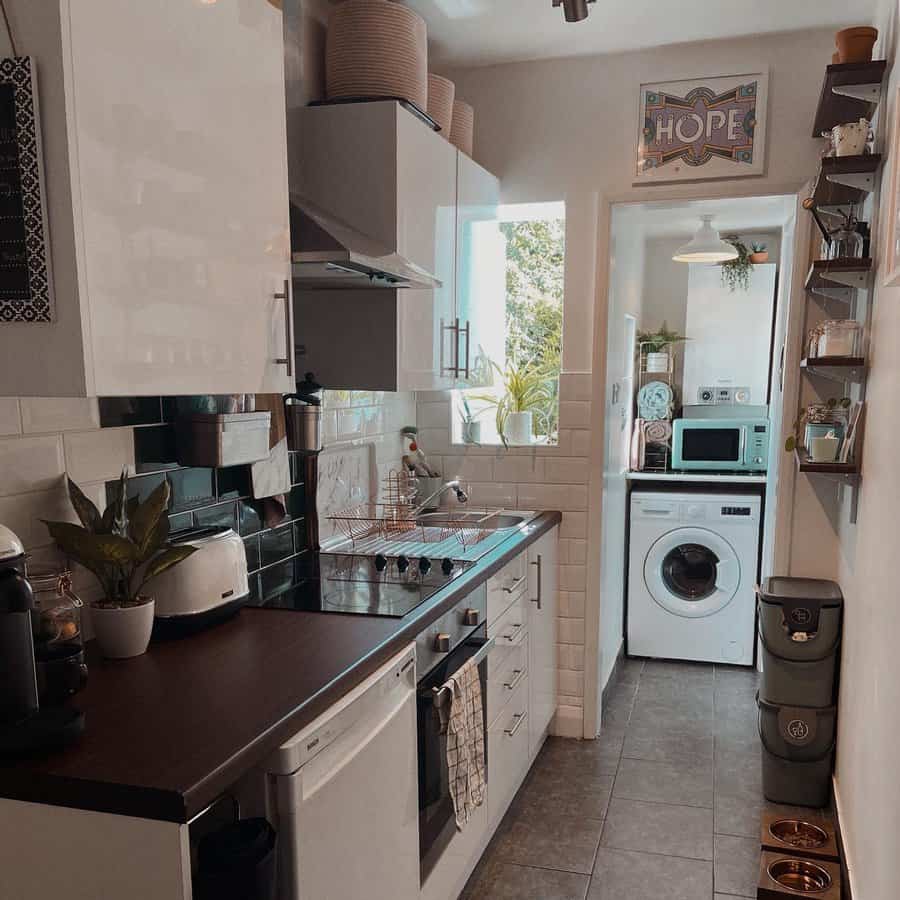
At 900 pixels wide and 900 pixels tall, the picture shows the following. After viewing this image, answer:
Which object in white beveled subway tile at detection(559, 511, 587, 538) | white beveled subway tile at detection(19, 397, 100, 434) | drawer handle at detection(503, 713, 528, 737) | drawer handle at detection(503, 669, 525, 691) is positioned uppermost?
white beveled subway tile at detection(19, 397, 100, 434)

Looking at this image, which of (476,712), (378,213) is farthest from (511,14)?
(476,712)

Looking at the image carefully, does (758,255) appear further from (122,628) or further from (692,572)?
(122,628)

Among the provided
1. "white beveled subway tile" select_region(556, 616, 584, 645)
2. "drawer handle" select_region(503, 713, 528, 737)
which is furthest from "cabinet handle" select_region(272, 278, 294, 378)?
"white beveled subway tile" select_region(556, 616, 584, 645)

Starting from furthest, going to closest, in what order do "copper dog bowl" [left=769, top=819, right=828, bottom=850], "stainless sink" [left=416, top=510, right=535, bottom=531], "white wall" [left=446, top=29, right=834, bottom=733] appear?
"stainless sink" [left=416, top=510, right=535, bottom=531], "white wall" [left=446, top=29, right=834, bottom=733], "copper dog bowl" [left=769, top=819, right=828, bottom=850]

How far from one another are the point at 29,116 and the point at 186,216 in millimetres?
304

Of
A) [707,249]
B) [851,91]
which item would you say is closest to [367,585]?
[851,91]

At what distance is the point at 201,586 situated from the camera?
5.41 ft

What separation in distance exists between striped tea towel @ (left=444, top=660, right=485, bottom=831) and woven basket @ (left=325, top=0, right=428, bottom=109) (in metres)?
1.71

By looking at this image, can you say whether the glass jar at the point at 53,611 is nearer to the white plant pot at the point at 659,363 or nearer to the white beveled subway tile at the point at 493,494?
the white beveled subway tile at the point at 493,494

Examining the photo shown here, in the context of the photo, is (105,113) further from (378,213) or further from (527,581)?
(527,581)

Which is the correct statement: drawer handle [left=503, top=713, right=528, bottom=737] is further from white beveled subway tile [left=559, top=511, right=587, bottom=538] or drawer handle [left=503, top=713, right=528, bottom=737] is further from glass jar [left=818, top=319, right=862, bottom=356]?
glass jar [left=818, top=319, right=862, bottom=356]

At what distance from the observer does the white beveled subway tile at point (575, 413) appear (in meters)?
3.17

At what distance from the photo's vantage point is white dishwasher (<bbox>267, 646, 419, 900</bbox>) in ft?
4.11

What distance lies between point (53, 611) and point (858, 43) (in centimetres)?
263
